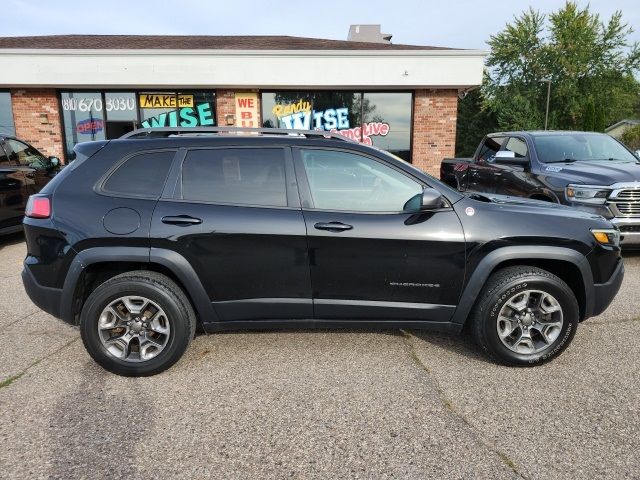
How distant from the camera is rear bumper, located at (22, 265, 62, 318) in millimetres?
3095

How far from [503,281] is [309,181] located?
1.51 meters

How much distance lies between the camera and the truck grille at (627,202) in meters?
5.38

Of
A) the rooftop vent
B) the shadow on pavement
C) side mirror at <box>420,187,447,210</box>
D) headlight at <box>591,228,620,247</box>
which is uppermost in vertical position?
the rooftop vent

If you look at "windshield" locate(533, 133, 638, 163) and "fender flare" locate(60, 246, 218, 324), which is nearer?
"fender flare" locate(60, 246, 218, 324)

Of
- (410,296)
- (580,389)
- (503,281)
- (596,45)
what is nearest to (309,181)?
(410,296)

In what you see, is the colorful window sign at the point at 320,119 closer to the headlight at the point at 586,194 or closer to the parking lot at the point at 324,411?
the headlight at the point at 586,194

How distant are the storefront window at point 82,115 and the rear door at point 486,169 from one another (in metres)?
10.6

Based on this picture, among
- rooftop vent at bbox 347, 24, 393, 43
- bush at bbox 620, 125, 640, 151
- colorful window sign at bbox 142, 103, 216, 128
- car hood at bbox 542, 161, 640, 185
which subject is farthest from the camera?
bush at bbox 620, 125, 640, 151

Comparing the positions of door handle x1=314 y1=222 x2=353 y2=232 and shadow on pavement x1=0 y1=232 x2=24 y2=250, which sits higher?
door handle x1=314 y1=222 x2=353 y2=232

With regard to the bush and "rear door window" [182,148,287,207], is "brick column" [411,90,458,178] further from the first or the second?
the bush

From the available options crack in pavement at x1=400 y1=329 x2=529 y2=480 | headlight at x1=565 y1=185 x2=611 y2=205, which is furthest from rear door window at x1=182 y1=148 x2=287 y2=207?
headlight at x1=565 y1=185 x2=611 y2=205

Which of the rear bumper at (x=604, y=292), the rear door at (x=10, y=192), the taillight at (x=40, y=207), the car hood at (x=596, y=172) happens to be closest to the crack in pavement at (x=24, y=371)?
the taillight at (x=40, y=207)

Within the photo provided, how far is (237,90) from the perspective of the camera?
1298 centimetres

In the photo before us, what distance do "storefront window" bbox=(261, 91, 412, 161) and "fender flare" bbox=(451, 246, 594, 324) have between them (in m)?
10.6
